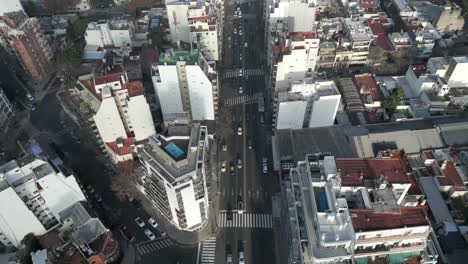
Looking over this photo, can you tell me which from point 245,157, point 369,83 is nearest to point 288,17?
point 369,83

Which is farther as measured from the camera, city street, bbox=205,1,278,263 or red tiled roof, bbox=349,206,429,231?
city street, bbox=205,1,278,263

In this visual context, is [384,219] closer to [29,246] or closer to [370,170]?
[370,170]

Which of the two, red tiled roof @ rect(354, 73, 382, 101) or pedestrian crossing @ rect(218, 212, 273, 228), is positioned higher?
red tiled roof @ rect(354, 73, 382, 101)

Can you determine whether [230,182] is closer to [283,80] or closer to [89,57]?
[283,80]

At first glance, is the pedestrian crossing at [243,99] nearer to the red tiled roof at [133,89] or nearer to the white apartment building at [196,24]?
the white apartment building at [196,24]

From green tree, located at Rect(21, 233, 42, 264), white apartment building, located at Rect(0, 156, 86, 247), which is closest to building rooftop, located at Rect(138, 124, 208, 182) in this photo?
white apartment building, located at Rect(0, 156, 86, 247)

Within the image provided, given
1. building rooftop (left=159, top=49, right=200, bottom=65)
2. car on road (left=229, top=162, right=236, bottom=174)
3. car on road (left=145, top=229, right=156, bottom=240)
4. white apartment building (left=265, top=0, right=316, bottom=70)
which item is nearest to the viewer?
car on road (left=145, top=229, right=156, bottom=240)

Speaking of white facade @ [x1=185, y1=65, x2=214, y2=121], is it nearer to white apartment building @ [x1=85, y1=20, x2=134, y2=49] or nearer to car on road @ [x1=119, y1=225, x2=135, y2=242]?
car on road @ [x1=119, y1=225, x2=135, y2=242]
